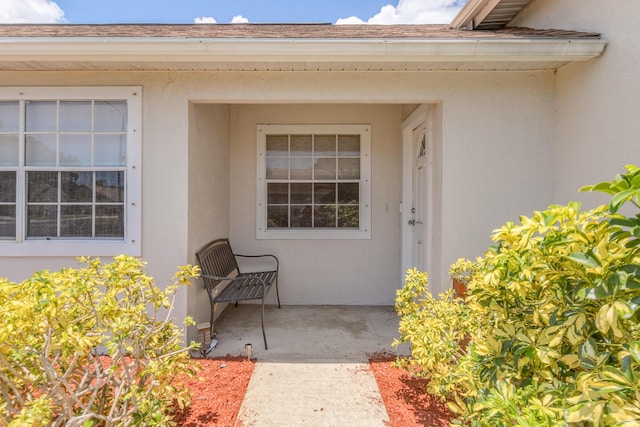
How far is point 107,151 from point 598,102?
4.70m

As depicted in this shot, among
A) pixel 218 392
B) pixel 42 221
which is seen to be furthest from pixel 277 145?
pixel 218 392

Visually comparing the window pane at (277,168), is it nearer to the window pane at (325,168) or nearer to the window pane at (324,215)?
the window pane at (325,168)

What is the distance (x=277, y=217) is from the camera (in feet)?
16.7

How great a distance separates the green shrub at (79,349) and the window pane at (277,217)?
2.87 m

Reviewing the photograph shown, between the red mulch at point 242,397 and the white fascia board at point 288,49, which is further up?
the white fascia board at point 288,49

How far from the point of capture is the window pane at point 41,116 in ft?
11.2

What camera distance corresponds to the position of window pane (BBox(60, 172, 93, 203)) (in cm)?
346

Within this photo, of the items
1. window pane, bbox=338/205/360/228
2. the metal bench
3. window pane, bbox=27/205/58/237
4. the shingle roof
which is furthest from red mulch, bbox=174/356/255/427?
the shingle roof

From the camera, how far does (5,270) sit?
11.2ft

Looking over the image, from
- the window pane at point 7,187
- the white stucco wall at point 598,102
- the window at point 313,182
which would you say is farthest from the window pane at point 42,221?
the white stucco wall at point 598,102

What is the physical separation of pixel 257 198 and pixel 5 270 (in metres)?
2.93

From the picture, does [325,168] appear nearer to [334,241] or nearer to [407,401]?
[334,241]

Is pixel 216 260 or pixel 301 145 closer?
pixel 216 260

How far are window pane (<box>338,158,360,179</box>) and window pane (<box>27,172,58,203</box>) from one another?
11.4 ft
